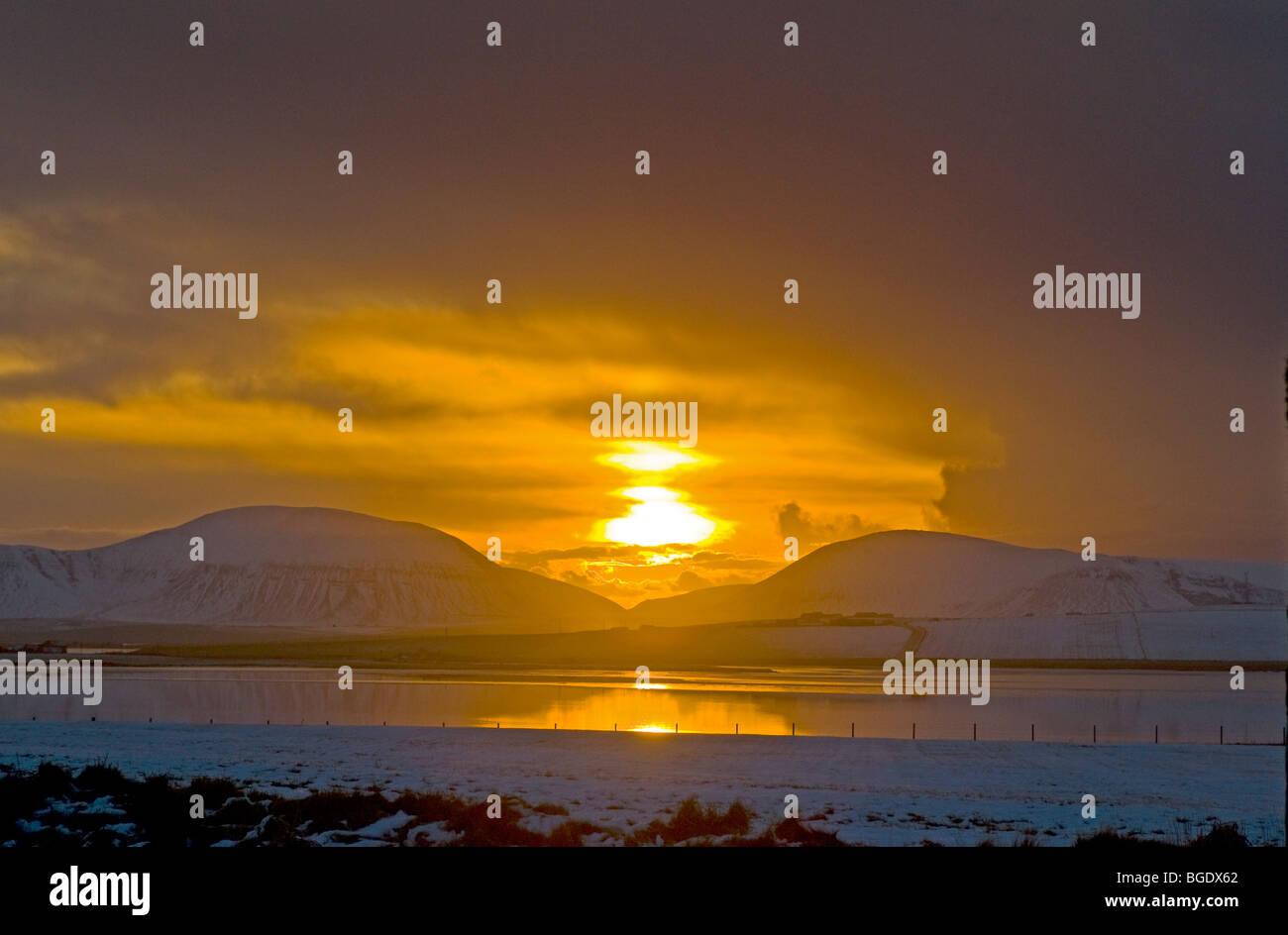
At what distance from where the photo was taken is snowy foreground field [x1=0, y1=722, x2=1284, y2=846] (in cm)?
3091

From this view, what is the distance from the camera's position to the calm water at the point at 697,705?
188 ft

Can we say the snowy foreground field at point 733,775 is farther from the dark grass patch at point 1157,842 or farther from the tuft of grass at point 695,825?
the dark grass patch at point 1157,842

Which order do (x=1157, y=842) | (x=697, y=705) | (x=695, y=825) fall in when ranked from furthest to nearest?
(x=697, y=705)
(x=695, y=825)
(x=1157, y=842)

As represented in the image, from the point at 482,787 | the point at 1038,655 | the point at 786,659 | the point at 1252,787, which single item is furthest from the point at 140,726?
the point at 1038,655

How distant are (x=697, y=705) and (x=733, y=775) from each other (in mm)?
32769

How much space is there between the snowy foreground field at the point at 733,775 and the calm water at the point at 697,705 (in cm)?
694

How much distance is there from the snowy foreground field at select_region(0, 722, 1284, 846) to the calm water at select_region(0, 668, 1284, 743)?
6940 mm

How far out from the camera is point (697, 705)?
233 ft

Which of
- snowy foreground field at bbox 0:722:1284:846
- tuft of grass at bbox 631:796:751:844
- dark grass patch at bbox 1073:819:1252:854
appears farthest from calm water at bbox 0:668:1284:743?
dark grass patch at bbox 1073:819:1252:854

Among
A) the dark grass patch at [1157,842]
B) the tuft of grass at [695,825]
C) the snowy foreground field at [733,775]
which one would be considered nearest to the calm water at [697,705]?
the snowy foreground field at [733,775]

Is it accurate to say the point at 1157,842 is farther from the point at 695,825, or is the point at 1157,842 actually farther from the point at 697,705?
the point at 697,705

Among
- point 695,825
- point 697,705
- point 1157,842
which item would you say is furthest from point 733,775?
point 697,705
